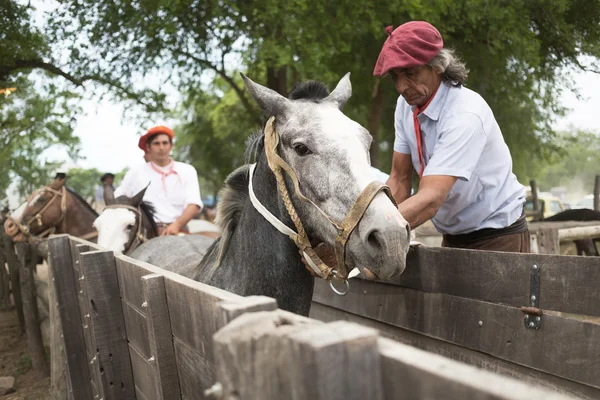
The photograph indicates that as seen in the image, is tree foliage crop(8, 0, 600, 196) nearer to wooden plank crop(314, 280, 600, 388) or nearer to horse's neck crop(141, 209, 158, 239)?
horse's neck crop(141, 209, 158, 239)

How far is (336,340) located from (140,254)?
4.33 metres

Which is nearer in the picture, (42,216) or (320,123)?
(320,123)

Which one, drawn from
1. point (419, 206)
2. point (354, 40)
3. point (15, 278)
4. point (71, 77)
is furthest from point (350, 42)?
point (419, 206)

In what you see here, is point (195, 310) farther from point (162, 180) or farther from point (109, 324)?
point (162, 180)

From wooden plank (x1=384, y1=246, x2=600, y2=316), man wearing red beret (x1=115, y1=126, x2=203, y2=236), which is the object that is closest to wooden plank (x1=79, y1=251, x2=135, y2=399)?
wooden plank (x1=384, y1=246, x2=600, y2=316)

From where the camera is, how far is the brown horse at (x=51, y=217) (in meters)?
7.75

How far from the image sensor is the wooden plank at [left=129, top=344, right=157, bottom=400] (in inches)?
92.0

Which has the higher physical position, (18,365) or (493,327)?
(493,327)

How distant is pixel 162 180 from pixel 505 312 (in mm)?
4649

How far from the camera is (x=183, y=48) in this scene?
1140 cm

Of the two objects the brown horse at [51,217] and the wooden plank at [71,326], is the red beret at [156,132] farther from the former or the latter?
the wooden plank at [71,326]

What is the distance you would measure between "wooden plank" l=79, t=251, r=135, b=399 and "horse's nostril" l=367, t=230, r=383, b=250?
1.41 meters

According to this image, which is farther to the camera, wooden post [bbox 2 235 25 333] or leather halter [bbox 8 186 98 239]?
wooden post [bbox 2 235 25 333]

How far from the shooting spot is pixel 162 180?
6.43 metres
